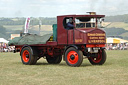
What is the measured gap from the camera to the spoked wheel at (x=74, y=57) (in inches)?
622

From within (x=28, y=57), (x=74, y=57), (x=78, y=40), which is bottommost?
(x=28, y=57)

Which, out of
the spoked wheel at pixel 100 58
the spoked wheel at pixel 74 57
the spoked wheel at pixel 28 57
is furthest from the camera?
the spoked wheel at pixel 28 57

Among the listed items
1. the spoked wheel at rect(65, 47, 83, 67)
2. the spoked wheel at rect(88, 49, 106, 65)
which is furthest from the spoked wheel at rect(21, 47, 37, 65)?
the spoked wheel at rect(88, 49, 106, 65)

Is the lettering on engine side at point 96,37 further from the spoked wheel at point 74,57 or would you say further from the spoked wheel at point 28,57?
the spoked wheel at point 28,57

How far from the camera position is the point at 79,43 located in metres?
16.0

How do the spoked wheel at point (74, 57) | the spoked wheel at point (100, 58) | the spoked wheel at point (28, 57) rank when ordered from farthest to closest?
the spoked wheel at point (28, 57) → the spoked wheel at point (100, 58) → the spoked wheel at point (74, 57)

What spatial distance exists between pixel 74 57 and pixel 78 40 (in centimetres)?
76

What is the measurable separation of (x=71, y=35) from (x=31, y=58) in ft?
8.95

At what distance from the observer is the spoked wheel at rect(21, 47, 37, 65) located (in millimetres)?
17828

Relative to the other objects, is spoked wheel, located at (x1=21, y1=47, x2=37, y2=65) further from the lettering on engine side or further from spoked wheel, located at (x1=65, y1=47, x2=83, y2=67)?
the lettering on engine side

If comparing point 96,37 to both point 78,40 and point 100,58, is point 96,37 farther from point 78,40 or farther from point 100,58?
point 100,58

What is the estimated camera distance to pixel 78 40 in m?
16.0

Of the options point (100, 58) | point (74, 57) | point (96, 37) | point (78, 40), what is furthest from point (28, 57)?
point (96, 37)

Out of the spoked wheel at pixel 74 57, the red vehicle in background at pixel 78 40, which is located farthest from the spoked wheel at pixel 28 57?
the spoked wheel at pixel 74 57
